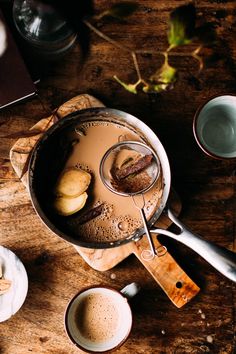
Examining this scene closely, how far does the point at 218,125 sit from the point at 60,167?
373 millimetres

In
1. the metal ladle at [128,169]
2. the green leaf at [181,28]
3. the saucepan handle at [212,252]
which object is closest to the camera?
the green leaf at [181,28]

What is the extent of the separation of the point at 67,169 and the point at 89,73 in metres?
0.23

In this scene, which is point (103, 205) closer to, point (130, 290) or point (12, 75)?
point (130, 290)

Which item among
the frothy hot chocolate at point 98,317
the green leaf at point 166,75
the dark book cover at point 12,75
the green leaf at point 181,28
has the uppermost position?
the green leaf at point 181,28

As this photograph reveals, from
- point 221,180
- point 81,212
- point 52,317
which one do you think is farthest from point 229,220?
point 52,317

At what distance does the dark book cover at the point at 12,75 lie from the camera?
3.94 feet

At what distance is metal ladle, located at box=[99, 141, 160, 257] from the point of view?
1.22 meters

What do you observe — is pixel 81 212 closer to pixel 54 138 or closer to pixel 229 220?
pixel 54 138

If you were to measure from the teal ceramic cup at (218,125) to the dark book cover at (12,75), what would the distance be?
14.8 inches

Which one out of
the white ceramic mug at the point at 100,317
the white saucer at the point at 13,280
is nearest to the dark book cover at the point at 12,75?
the white saucer at the point at 13,280

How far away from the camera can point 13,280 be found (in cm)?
123

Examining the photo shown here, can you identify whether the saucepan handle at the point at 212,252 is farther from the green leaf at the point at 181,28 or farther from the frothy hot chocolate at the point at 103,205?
the green leaf at the point at 181,28

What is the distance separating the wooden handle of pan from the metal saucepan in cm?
6

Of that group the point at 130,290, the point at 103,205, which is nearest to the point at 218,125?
the point at 103,205
